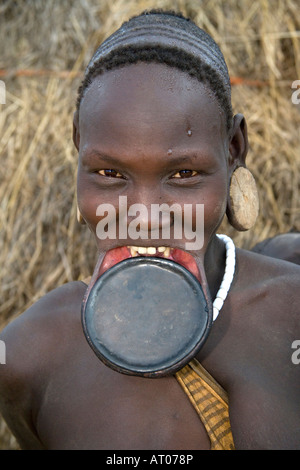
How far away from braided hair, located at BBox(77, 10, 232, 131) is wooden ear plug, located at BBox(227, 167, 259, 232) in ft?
0.49

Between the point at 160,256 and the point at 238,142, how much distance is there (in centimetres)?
47

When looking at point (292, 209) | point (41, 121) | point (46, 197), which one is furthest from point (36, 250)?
point (292, 209)

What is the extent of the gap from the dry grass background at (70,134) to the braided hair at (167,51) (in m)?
1.54

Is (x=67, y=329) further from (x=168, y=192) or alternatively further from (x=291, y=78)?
(x=291, y=78)

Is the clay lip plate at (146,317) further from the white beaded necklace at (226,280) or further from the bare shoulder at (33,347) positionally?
the bare shoulder at (33,347)

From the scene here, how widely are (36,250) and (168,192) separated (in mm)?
1884

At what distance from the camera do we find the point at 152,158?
1640mm

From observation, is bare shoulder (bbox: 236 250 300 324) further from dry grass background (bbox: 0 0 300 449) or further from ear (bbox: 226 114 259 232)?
dry grass background (bbox: 0 0 300 449)

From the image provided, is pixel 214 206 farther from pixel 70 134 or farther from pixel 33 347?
pixel 70 134

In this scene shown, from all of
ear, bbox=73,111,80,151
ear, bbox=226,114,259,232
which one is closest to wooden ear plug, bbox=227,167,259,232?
ear, bbox=226,114,259,232

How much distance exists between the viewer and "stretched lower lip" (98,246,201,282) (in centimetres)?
172

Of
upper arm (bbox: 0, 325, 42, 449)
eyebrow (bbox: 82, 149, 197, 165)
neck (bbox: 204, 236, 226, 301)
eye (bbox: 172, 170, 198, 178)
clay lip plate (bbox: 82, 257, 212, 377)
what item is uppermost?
eyebrow (bbox: 82, 149, 197, 165)

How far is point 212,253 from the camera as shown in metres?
1.98

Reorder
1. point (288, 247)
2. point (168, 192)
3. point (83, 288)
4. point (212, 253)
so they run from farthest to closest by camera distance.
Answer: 1. point (288, 247)
2. point (83, 288)
3. point (212, 253)
4. point (168, 192)
